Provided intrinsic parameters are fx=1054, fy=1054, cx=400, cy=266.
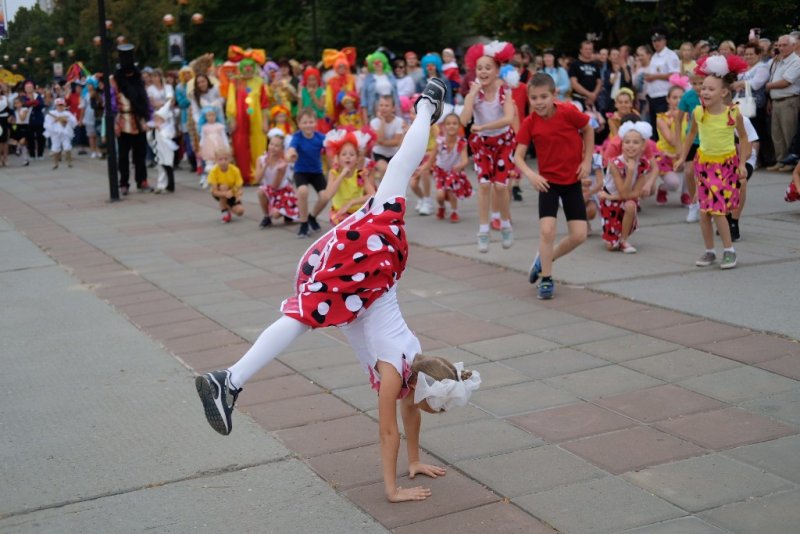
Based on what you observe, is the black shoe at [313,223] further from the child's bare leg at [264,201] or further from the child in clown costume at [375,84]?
the child in clown costume at [375,84]

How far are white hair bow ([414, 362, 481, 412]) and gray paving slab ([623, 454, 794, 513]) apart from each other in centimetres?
85

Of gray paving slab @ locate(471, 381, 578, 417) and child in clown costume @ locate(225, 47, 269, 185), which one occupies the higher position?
child in clown costume @ locate(225, 47, 269, 185)

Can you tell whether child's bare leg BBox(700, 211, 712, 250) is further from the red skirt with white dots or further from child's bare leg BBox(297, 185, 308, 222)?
the red skirt with white dots

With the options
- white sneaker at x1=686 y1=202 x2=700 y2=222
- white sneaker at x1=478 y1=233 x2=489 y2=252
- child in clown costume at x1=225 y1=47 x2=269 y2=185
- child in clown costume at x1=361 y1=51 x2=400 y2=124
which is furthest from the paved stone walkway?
child in clown costume at x1=361 y1=51 x2=400 y2=124

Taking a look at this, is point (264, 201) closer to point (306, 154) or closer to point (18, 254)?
point (306, 154)

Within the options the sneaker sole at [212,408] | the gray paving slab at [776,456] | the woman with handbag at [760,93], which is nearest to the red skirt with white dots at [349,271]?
the sneaker sole at [212,408]

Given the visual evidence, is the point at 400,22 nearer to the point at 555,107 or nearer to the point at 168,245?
the point at 168,245

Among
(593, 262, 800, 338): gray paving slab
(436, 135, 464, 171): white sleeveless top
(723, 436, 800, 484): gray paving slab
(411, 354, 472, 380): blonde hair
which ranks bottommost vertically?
(723, 436, 800, 484): gray paving slab

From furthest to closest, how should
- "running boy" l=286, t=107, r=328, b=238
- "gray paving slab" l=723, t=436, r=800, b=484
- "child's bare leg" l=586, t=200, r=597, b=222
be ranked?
"running boy" l=286, t=107, r=328, b=238, "child's bare leg" l=586, t=200, r=597, b=222, "gray paving slab" l=723, t=436, r=800, b=484

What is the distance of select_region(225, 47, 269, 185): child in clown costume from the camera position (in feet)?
59.4

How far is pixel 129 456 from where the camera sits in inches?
206

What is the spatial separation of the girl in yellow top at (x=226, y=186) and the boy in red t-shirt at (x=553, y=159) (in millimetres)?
5748

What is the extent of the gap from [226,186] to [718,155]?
6.51 m

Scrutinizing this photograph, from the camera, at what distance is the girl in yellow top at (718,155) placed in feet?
29.1
